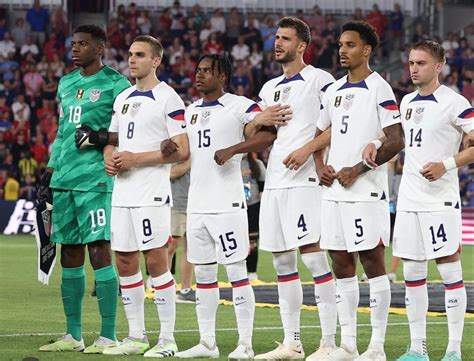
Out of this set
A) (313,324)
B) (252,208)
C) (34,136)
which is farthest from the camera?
(34,136)

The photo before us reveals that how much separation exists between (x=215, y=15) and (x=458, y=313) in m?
26.8

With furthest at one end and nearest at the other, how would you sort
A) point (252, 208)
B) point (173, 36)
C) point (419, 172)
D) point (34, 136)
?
1. point (173, 36)
2. point (34, 136)
3. point (252, 208)
4. point (419, 172)

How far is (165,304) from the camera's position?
10.4 m

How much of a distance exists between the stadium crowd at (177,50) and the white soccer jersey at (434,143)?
21.6m

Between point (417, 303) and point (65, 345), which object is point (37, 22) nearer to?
point (65, 345)

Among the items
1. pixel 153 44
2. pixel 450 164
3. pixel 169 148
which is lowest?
pixel 450 164

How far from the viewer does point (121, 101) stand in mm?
10734

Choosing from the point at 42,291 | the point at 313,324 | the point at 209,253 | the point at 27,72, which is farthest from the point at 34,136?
the point at 209,253

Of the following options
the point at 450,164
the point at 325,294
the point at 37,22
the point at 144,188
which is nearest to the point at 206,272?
the point at 144,188

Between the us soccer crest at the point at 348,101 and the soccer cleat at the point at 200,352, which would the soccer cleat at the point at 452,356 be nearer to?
the soccer cleat at the point at 200,352

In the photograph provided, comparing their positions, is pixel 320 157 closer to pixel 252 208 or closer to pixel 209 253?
pixel 209 253

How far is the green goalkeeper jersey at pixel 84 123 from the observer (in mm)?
10883

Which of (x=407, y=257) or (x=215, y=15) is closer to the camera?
(x=407, y=257)

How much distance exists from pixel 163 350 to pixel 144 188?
1.35 m
